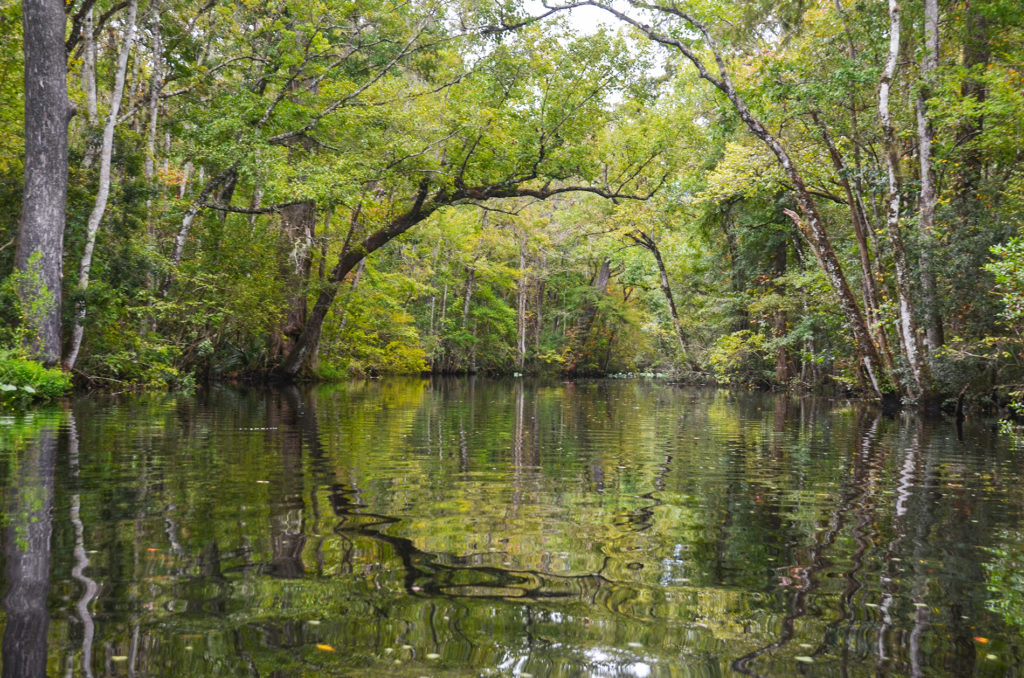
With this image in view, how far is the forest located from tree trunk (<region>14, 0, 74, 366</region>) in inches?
1.4

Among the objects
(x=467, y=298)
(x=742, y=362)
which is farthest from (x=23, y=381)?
(x=467, y=298)

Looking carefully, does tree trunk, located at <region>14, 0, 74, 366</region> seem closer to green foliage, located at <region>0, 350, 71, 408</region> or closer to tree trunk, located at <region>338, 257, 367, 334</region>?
green foliage, located at <region>0, 350, 71, 408</region>

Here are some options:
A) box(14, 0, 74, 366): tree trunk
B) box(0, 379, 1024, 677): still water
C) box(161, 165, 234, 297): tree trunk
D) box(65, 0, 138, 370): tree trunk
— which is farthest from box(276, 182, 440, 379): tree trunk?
box(0, 379, 1024, 677): still water

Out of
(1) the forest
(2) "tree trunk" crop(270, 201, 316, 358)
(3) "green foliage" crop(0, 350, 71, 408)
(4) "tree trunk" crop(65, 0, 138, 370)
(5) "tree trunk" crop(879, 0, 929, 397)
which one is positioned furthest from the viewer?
(2) "tree trunk" crop(270, 201, 316, 358)

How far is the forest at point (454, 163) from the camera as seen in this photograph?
42.2 feet

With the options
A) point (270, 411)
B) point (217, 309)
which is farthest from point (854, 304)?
point (217, 309)

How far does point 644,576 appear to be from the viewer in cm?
321

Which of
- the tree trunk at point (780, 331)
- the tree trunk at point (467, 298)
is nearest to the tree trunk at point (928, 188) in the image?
the tree trunk at point (780, 331)

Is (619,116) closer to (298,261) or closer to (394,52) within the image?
(394,52)

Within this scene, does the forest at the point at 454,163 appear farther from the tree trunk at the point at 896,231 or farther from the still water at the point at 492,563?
the still water at the point at 492,563

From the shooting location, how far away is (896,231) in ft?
48.1

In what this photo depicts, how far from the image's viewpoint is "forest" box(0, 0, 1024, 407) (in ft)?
42.2

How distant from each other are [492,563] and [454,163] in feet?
A: 54.6

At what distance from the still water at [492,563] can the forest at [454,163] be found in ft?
20.0
